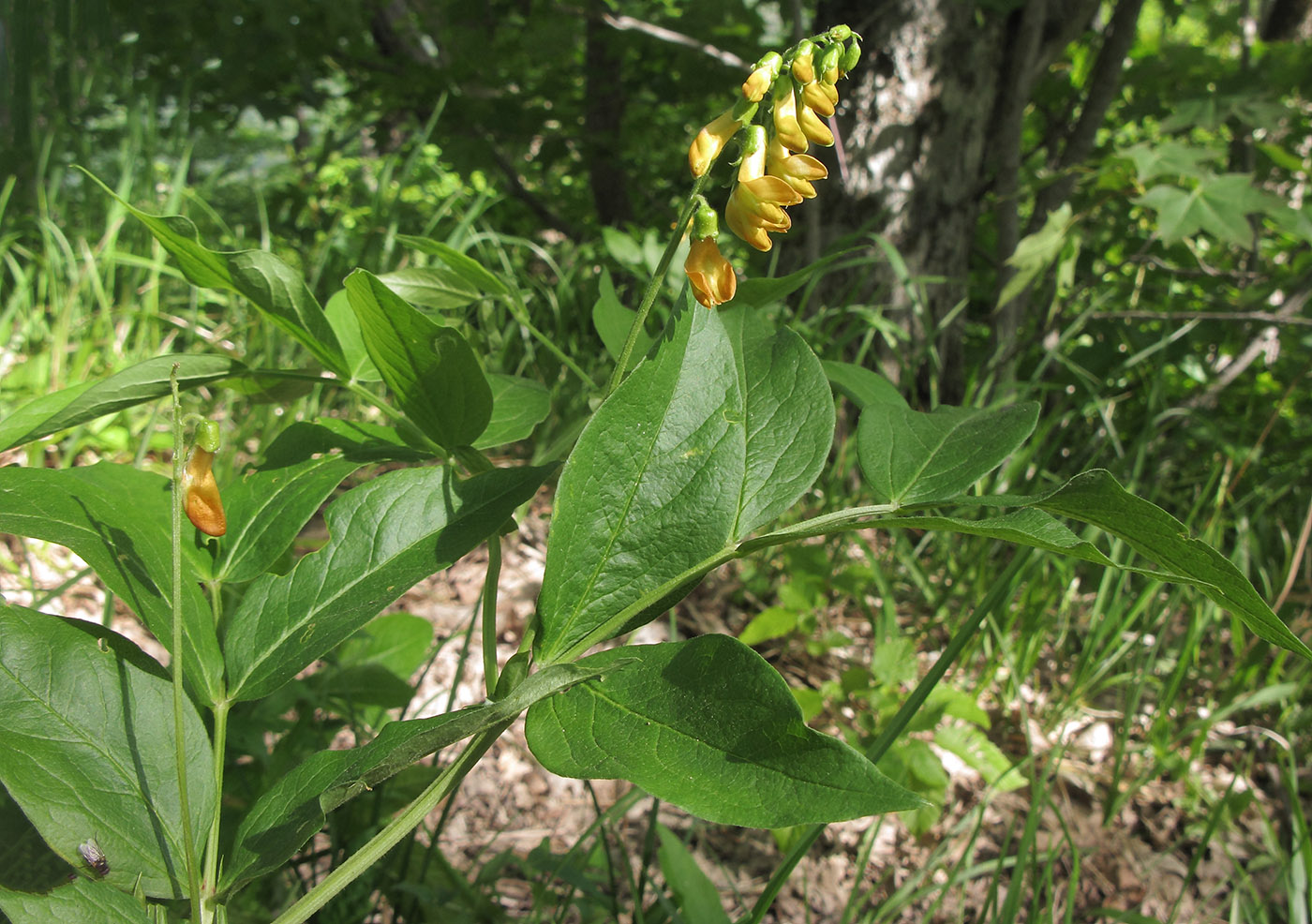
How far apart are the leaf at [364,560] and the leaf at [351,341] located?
19 centimetres

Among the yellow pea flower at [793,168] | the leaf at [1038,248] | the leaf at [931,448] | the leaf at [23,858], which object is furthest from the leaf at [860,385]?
the leaf at [1038,248]

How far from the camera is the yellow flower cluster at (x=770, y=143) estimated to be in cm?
62

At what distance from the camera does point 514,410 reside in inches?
31.4

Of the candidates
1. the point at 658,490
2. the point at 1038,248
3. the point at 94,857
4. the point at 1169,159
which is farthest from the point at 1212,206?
the point at 94,857

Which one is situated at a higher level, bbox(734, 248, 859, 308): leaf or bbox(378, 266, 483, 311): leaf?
bbox(734, 248, 859, 308): leaf

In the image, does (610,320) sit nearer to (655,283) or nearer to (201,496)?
(655,283)

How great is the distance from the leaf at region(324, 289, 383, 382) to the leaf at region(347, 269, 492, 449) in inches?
7.5

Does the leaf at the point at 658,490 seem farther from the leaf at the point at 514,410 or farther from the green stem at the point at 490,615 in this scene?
the leaf at the point at 514,410

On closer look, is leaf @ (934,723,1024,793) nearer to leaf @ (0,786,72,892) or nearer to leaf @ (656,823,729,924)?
leaf @ (656,823,729,924)

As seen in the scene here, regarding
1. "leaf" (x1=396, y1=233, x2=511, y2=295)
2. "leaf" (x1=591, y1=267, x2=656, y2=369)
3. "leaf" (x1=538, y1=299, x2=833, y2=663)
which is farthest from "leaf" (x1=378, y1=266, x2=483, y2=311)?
"leaf" (x1=538, y1=299, x2=833, y2=663)

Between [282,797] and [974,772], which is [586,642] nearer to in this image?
[282,797]

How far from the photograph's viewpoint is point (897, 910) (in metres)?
1.32

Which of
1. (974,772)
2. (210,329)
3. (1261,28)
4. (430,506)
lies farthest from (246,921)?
(1261,28)

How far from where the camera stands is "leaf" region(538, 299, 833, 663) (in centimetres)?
56
